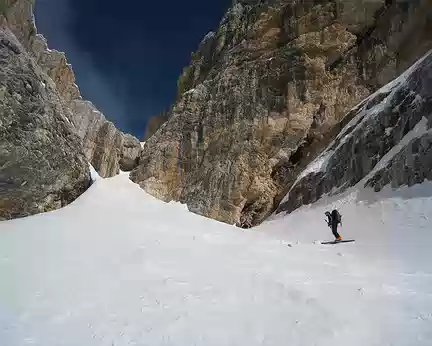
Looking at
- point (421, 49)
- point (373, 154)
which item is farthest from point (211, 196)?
point (421, 49)

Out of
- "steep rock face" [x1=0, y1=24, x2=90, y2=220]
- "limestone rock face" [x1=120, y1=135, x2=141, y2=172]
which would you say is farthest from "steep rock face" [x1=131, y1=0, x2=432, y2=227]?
"steep rock face" [x1=0, y1=24, x2=90, y2=220]

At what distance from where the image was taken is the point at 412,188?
11906 millimetres

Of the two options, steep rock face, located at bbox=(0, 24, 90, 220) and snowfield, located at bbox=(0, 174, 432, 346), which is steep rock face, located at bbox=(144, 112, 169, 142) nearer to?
steep rock face, located at bbox=(0, 24, 90, 220)

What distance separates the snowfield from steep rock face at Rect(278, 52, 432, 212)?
135 inches

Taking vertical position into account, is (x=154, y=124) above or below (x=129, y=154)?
above

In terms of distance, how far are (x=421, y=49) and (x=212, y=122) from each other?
18259 millimetres

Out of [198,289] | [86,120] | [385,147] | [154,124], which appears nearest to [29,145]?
[198,289]

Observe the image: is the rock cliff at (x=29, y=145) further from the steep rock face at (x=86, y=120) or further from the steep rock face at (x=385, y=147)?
the steep rock face at (x=86, y=120)

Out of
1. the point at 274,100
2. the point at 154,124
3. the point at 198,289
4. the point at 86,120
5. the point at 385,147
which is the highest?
the point at 154,124

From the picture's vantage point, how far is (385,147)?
1519cm

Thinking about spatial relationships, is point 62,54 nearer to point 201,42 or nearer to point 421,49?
point 201,42

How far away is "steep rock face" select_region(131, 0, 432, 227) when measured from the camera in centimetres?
2733

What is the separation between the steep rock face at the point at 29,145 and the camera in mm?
9961

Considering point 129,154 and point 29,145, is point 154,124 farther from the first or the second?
point 29,145
